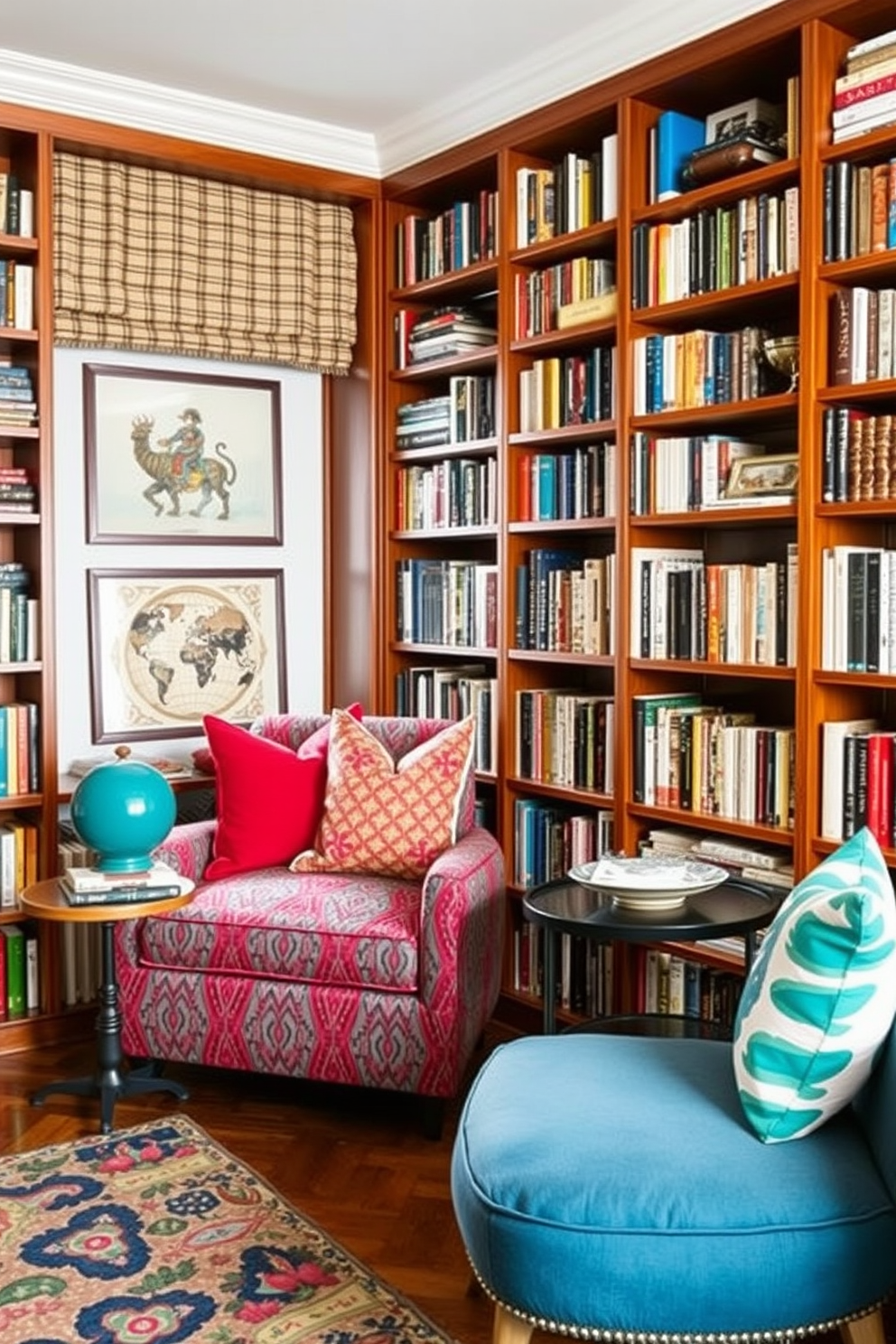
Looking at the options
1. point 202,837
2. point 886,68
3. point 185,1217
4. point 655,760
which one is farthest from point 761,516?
point 185,1217

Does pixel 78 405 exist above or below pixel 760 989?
above

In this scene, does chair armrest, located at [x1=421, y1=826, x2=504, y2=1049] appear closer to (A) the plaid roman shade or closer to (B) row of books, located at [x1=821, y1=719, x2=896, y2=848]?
(B) row of books, located at [x1=821, y1=719, x2=896, y2=848]

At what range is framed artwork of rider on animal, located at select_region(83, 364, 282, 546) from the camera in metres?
3.91

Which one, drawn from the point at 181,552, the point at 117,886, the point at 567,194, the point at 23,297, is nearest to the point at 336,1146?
the point at 117,886

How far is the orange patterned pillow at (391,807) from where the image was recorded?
3322 mm

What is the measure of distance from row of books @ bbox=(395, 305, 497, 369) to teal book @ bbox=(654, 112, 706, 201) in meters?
0.81

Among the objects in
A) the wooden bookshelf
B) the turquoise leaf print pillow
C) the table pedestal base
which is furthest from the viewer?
the table pedestal base

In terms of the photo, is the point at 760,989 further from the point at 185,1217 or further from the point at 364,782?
the point at 364,782

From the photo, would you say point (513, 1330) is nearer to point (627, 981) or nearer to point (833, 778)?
point (833, 778)

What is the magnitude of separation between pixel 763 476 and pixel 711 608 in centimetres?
32

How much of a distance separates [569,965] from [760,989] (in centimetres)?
161

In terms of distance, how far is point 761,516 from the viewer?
296 centimetres

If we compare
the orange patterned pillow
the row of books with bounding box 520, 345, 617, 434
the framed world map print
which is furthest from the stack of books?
the row of books with bounding box 520, 345, 617, 434

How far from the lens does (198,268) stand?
3.91m
